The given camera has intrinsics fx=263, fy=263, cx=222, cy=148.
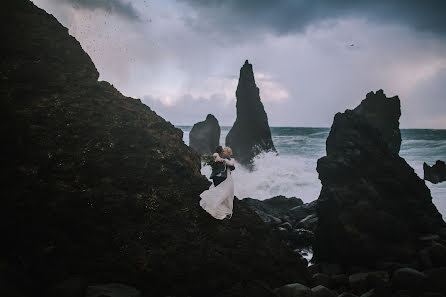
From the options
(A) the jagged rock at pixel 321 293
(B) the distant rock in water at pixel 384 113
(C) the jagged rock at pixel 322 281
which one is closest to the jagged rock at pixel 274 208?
(C) the jagged rock at pixel 322 281

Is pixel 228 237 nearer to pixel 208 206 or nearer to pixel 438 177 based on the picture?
pixel 208 206

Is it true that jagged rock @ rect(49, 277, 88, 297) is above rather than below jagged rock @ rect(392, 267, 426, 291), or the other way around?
above

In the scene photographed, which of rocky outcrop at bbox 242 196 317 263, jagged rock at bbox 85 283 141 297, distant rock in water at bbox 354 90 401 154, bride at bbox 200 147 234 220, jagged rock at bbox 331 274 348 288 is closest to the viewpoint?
jagged rock at bbox 85 283 141 297

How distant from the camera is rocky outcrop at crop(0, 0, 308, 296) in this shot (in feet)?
18.2

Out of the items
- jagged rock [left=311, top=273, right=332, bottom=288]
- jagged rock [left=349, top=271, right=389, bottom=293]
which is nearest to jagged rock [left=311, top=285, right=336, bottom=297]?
jagged rock [left=349, top=271, right=389, bottom=293]

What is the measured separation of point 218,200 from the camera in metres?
7.86

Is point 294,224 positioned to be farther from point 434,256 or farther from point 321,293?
point 321,293

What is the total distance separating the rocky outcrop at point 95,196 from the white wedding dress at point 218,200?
0.73 ft

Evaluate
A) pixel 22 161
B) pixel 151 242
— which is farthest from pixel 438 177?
pixel 22 161

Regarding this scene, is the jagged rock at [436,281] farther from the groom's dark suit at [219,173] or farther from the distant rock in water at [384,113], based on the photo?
the distant rock in water at [384,113]

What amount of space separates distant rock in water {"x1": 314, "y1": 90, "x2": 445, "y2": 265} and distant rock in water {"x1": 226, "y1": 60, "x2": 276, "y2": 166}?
41757 millimetres

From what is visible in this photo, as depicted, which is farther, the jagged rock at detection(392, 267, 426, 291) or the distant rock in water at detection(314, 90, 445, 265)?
the distant rock in water at detection(314, 90, 445, 265)

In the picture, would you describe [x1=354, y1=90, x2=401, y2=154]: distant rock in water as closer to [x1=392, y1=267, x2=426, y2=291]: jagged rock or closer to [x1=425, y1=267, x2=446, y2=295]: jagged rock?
[x1=392, y1=267, x2=426, y2=291]: jagged rock

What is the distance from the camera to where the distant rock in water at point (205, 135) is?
2248 inches
